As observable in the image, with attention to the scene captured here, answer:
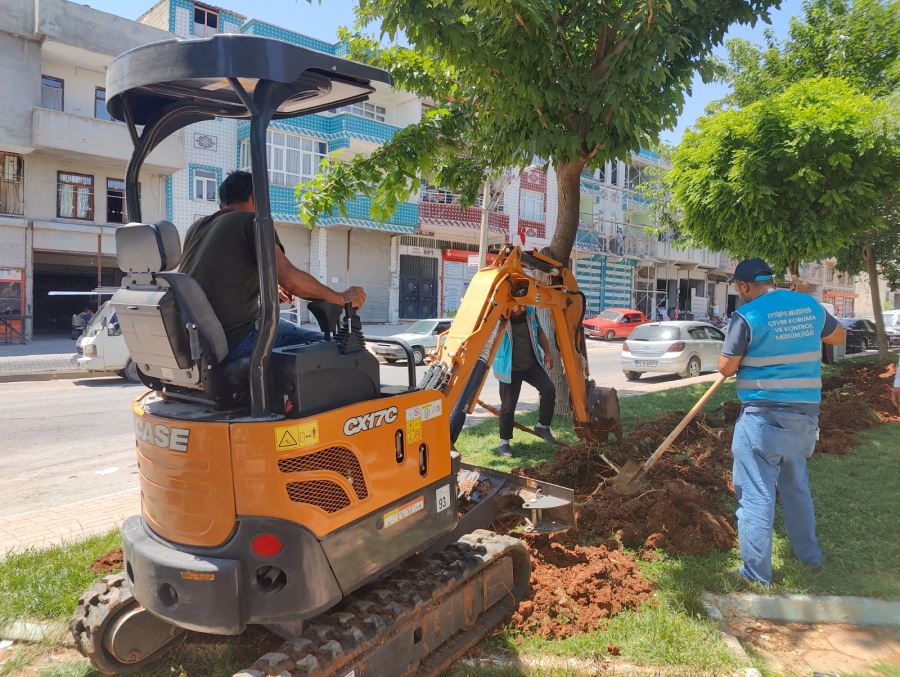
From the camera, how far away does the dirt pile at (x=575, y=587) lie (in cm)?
353

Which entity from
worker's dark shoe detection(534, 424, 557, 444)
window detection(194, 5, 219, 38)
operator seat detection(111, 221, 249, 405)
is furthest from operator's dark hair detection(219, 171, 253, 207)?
window detection(194, 5, 219, 38)

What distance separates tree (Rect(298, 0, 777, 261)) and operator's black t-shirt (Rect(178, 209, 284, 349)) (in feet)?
9.77

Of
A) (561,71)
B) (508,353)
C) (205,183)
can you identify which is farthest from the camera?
(205,183)

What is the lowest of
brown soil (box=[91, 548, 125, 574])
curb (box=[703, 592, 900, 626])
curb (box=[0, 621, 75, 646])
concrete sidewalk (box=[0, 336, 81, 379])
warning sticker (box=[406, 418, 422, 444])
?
curb (box=[0, 621, 75, 646])

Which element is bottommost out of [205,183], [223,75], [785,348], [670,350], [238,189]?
[670,350]

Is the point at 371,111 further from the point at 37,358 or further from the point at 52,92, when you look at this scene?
the point at 37,358

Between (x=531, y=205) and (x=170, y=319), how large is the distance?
32.5 m

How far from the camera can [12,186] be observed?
68.1ft

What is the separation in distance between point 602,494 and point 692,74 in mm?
4113

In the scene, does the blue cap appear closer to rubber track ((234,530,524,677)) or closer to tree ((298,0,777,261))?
tree ((298,0,777,261))

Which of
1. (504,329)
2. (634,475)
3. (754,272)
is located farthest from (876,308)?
(504,329)

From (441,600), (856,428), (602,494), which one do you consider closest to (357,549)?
(441,600)

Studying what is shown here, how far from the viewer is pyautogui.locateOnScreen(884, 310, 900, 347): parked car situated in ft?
77.4

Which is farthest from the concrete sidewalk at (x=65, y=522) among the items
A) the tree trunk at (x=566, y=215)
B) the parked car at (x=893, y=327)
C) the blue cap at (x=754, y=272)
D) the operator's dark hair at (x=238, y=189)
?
the parked car at (x=893, y=327)
